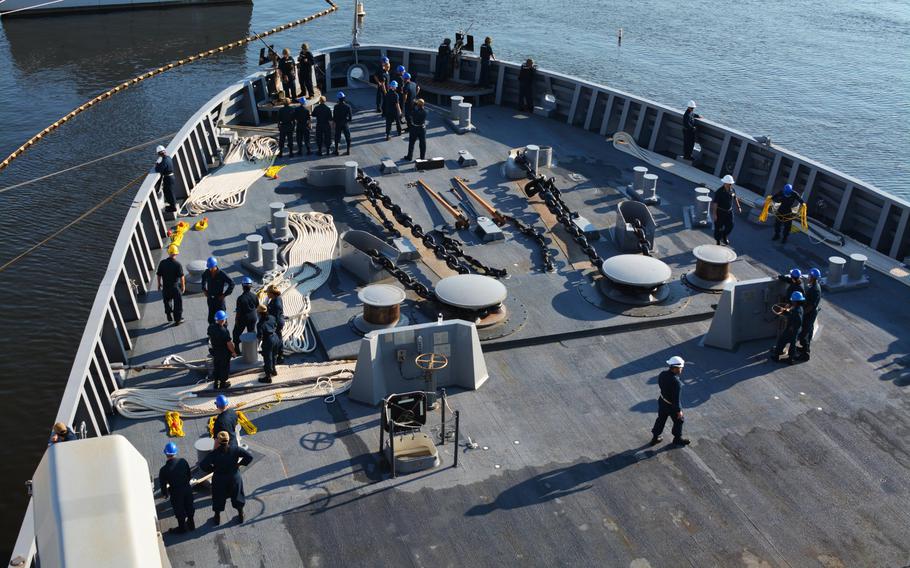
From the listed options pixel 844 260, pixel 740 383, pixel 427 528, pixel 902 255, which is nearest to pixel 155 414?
pixel 427 528

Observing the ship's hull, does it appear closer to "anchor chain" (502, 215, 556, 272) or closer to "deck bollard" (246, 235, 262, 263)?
"deck bollard" (246, 235, 262, 263)

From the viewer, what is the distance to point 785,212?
12820 millimetres

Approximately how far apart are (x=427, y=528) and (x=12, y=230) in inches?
641

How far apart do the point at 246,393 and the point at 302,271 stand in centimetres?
→ 268

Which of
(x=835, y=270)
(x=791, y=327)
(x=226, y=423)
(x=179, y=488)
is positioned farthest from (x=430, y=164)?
(x=179, y=488)

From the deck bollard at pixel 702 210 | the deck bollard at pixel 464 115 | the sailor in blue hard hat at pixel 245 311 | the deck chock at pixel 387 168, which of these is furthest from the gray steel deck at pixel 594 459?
the deck bollard at pixel 464 115

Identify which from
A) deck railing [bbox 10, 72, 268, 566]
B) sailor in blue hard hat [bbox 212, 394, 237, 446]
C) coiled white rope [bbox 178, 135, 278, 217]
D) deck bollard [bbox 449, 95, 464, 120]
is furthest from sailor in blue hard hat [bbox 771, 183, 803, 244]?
deck railing [bbox 10, 72, 268, 566]

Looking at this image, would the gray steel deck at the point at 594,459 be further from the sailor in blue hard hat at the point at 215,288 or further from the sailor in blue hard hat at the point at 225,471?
the sailor in blue hard hat at the point at 215,288

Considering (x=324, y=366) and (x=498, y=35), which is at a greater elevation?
(x=324, y=366)

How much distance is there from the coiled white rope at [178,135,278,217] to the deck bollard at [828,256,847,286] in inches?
335

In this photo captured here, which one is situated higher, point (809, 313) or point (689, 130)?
point (689, 130)

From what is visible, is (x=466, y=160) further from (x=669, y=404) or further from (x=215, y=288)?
(x=669, y=404)

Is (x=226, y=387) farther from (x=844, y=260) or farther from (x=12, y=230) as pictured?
(x=12, y=230)

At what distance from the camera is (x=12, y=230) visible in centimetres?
2055
